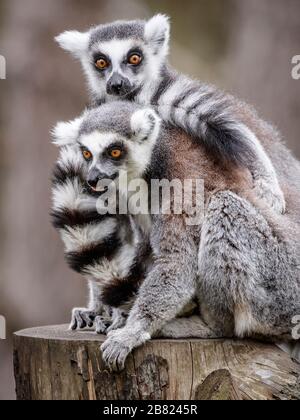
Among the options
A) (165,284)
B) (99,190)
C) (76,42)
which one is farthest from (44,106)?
(165,284)

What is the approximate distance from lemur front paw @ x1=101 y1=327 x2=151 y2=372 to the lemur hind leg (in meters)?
0.46

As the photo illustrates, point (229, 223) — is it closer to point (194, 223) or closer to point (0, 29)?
point (194, 223)

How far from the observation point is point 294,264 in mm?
4129

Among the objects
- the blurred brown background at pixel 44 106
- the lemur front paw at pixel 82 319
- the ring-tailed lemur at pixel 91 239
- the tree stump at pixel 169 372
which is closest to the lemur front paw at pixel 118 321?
the ring-tailed lemur at pixel 91 239

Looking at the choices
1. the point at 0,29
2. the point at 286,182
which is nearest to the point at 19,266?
the point at 0,29

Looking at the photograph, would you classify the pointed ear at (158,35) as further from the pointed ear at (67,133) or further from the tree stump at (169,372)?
the tree stump at (169,372)

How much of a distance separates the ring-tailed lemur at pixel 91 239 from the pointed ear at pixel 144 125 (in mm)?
140

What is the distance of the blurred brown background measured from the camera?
8.66 m

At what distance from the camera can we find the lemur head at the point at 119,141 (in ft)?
13.9

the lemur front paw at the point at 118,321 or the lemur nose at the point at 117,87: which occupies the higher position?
the lemur nose at the point at 117,87

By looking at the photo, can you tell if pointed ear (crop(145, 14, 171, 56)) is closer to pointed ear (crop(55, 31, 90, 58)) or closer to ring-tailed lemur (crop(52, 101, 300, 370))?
pointed ear (crop(55, 31, 90, 58))

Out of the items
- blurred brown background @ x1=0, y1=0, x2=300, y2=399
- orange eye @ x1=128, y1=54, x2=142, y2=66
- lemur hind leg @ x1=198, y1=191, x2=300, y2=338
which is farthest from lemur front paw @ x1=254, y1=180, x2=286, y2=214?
blurred brown background @ x1=0, y1=0, x2=300, y2=399

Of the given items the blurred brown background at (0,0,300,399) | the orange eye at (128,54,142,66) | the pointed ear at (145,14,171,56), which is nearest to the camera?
the orange eye at (128,54,142,66)

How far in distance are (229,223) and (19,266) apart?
16.6 ft
